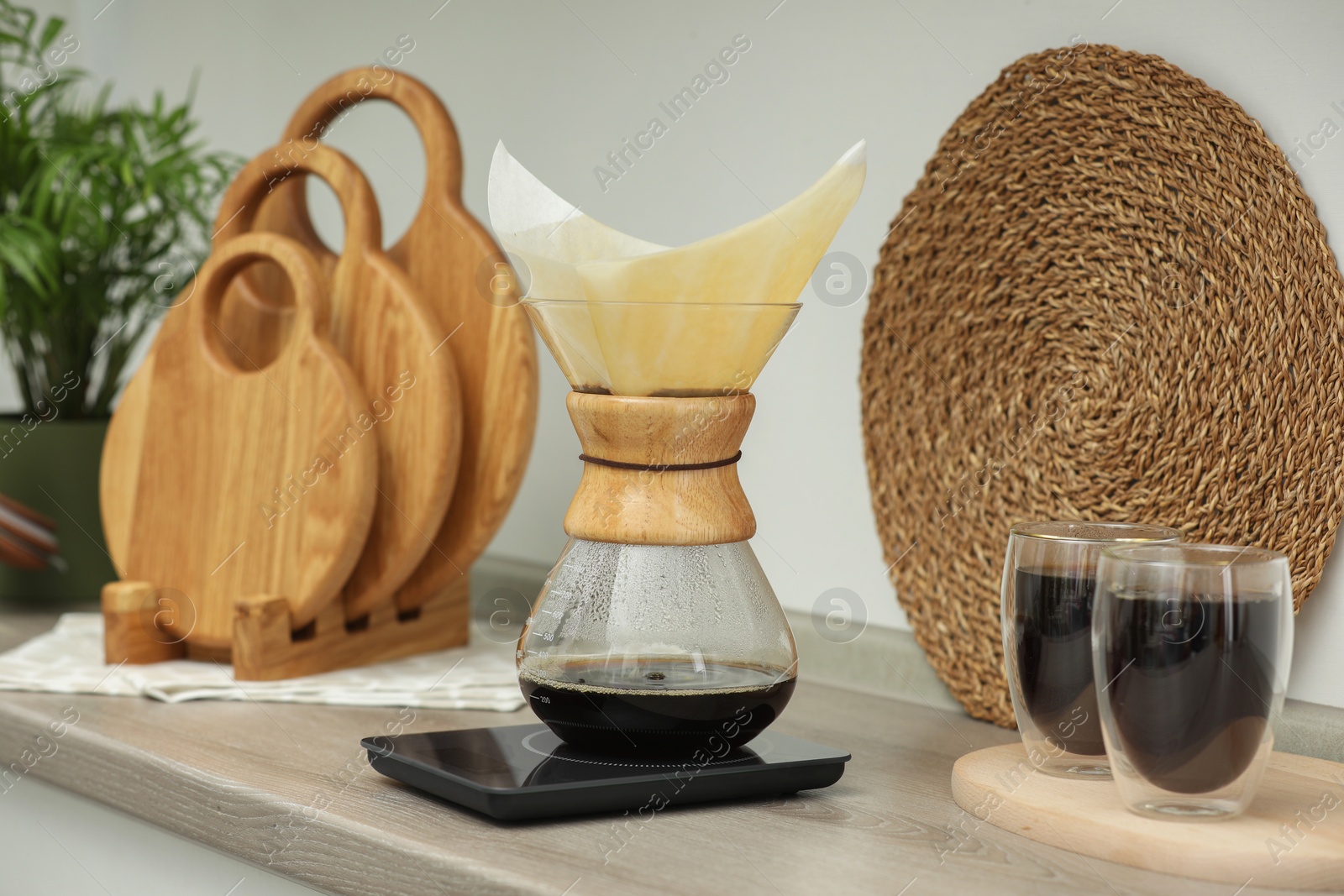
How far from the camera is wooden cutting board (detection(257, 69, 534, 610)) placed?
3.33 ft

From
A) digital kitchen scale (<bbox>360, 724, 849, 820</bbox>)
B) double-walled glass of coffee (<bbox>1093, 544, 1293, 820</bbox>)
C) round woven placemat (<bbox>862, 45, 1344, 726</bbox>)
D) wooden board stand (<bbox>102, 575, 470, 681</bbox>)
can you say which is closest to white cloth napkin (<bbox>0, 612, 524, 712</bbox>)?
wooden board stand (<bbox>102, 575, 470, 681</bbox>)

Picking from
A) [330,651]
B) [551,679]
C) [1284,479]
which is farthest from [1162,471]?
[330,651]

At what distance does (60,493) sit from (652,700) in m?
0.84

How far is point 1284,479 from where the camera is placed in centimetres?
75

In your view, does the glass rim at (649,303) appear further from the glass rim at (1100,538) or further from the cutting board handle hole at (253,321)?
the cutting board handle hole at (253,321)

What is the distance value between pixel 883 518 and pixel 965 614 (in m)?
0.10

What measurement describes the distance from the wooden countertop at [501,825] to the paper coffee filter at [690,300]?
23 centimetres

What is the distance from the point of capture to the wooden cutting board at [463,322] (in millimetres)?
1016

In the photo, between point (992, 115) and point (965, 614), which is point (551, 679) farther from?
point (992, 115)

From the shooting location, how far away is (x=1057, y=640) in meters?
0.69

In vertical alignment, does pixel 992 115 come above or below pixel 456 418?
above

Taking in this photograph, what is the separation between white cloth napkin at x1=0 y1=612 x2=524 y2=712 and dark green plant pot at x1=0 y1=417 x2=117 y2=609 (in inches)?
8.7

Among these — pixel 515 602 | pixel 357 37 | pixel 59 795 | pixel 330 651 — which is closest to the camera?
pixel 59 795

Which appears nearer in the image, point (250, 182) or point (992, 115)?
point (992, 115)
